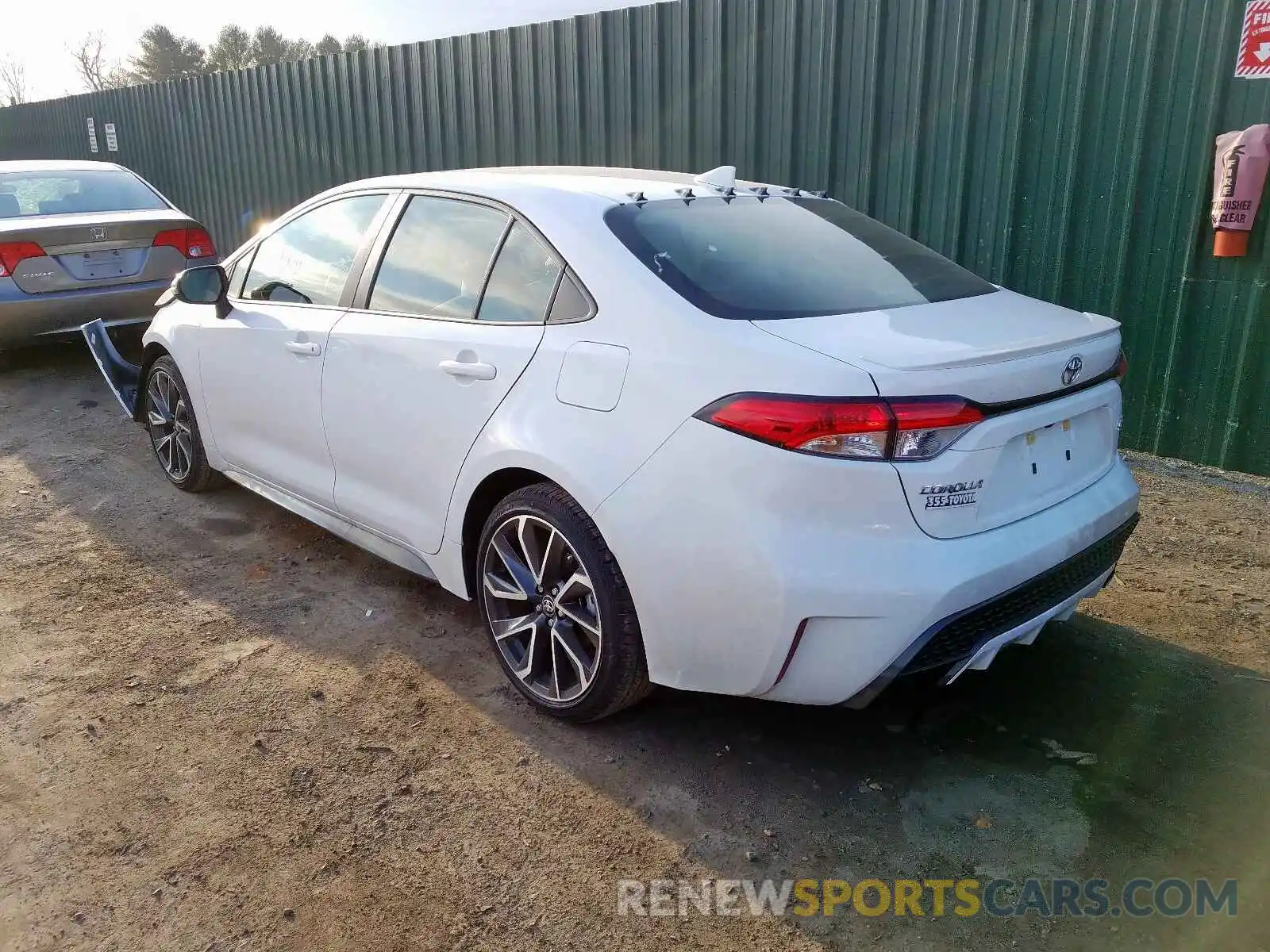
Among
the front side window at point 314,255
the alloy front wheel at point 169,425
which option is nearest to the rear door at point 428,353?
the front side window at point 314,255

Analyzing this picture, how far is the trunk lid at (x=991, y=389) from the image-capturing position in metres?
2.40

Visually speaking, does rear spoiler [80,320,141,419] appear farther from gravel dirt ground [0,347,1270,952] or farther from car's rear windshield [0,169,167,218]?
car's rear windshield [0,169,167,218]

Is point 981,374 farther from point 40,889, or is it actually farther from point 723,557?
point 40,889

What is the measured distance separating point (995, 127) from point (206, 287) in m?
4.25

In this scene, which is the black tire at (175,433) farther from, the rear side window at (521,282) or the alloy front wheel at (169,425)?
the rear side window at (521,282)

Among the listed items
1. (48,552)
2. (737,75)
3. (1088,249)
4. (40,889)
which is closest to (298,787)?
(40,889)

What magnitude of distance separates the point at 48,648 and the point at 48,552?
3.42 ft

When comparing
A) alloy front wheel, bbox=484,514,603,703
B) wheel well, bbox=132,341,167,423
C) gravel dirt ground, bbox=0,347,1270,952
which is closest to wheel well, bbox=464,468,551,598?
alloy front wheel, bbox=484,514,603,703

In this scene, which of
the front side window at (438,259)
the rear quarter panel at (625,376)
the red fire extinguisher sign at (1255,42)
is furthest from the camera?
the red fire extinguisher sign at (1255,42)

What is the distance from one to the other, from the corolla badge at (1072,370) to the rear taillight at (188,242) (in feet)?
22.1

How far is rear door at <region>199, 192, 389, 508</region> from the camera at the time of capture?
12.5 ft

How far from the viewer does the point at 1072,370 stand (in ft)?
8.88

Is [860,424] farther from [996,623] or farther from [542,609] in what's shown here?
[542,609]

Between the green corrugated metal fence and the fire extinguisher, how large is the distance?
11 cm
